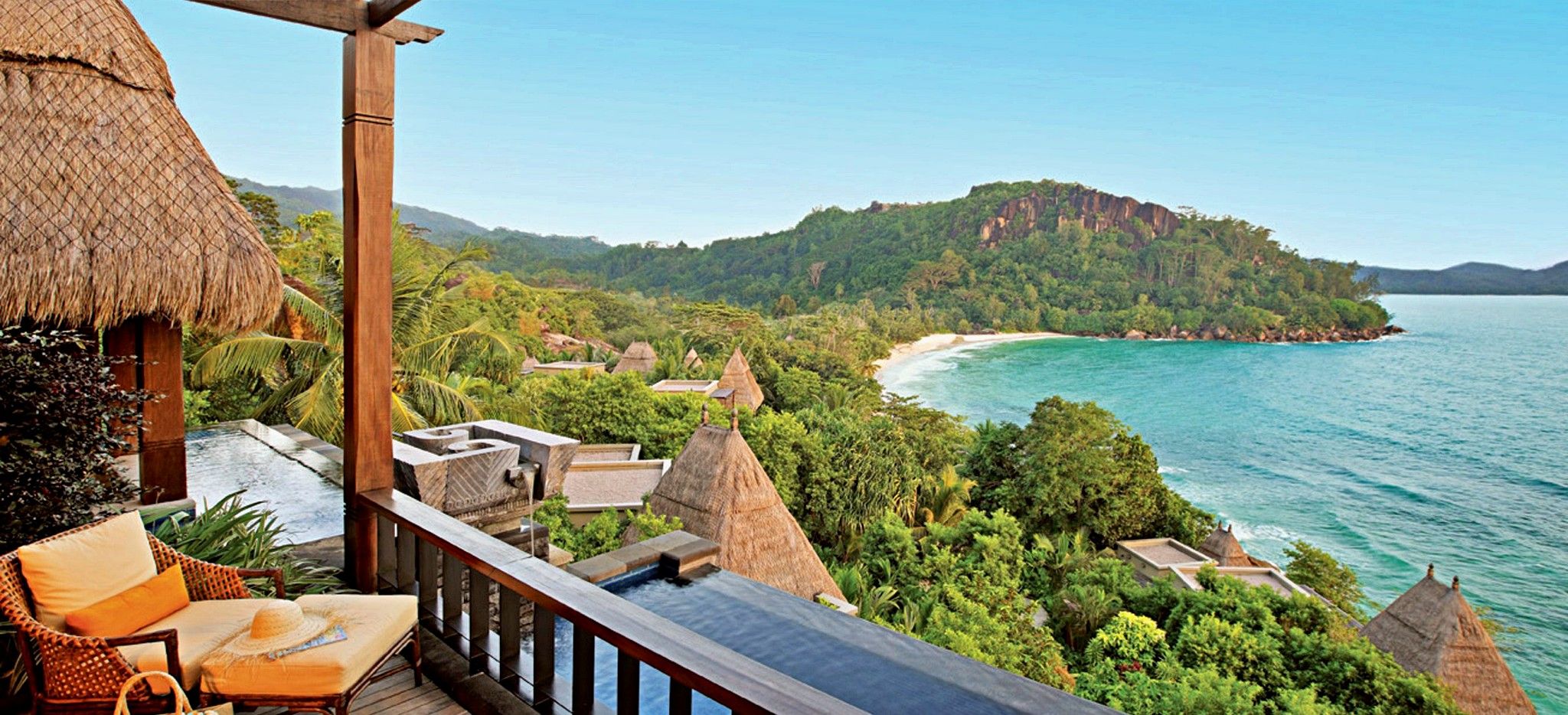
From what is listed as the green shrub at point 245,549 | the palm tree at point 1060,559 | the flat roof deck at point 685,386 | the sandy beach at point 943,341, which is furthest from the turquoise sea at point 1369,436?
the green shrub at point 245,549

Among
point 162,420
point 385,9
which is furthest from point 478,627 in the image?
point 162,420

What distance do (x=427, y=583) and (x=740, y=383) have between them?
2213 centimetres

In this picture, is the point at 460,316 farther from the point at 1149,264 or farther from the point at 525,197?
the point at 1149,264

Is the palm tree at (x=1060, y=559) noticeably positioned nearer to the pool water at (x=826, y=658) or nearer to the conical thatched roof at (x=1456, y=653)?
the conical thatched roof at (x=1456, y=653)

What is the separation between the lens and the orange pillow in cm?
212

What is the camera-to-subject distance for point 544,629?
2.05 meters

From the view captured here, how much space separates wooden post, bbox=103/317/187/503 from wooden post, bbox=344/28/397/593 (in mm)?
1862

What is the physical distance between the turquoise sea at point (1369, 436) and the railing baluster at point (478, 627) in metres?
21.9

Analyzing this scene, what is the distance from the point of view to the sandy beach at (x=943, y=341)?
2200 inches

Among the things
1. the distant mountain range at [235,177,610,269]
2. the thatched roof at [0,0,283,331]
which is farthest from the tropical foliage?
the distant mountain range at [235,177,610,269]

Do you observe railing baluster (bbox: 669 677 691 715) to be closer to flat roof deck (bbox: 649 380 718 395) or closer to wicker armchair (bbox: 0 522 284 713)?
wicker armchair (bbox: 0 522 284 713)

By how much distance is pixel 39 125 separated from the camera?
11.0 ft

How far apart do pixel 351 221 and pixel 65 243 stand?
1820 millimetres

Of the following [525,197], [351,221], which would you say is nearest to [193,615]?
[351,221]
